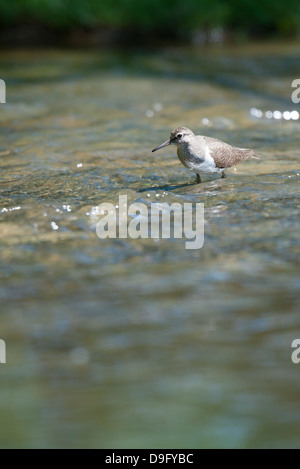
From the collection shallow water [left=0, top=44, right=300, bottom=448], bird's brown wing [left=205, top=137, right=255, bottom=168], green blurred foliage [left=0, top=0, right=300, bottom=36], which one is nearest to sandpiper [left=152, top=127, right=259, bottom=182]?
bird's brown wing [left=205, top=137, right=255, bottom=168]

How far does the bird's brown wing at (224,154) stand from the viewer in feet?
22.7

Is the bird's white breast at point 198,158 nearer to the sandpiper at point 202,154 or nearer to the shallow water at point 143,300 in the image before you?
the sandpiper at point 202,154

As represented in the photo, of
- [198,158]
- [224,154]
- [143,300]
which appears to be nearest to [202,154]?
[198,158]

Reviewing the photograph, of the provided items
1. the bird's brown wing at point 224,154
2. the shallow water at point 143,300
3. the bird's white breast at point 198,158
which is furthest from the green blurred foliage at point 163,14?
the bird's white breast at point 198,158

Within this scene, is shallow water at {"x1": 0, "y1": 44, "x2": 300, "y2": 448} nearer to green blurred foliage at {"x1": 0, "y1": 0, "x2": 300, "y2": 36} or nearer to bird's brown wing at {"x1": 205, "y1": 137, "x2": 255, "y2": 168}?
bird's brown wing at {"x1": 205, "y1": 137, "x2": 255, "y2": 168}

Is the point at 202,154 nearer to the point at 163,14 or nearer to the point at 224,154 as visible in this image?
the point at 224,154

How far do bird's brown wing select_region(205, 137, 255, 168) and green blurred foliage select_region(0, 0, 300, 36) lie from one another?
11.3 meters

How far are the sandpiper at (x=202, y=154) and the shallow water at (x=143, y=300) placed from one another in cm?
20

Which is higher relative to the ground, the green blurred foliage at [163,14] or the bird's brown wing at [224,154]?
the green blurred foliage at [163,14]

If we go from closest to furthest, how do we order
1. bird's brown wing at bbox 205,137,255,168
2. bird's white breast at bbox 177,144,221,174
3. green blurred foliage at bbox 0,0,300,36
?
bird's white breast at bbox 177,144,221,174
bird's brown wing at bbox 205,137,255,168
green blurred foliage at bbox 0,0,300,36

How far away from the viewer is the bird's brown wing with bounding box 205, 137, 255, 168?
692cm

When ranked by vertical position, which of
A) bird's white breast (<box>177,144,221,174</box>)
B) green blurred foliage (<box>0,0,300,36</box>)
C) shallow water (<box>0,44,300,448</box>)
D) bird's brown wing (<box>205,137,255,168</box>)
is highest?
green blurred foliage (<box>0,0,300,36</box>)
